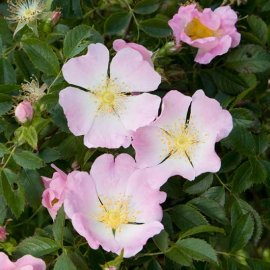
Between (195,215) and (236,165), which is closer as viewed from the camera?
(195,215)

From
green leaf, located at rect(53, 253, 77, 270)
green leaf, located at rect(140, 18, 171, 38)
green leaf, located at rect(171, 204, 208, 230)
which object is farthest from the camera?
green leaf, located at rect(140, 18, 171, 38)

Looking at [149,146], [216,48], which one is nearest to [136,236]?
[149,146]

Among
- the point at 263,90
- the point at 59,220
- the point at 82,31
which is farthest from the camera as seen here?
the point at 263,90

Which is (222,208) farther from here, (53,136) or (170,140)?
(53,136)

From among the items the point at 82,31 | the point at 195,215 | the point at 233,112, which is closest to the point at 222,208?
the point at 195,215

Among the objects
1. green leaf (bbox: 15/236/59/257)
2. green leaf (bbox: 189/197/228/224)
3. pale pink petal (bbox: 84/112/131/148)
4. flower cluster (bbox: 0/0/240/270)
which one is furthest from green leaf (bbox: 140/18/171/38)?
green leaf (bbox: 15/236/59/257)

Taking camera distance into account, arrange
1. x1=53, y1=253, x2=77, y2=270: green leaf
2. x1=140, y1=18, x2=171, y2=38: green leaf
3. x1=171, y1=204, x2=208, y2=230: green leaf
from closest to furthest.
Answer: x1=53, y1=253, x2=77, y2=270: green leaf → x1=171, y1=204, x2=208, y2=230: green leaf → x1=140, y1=18, x2=171, y2=38: green leaf

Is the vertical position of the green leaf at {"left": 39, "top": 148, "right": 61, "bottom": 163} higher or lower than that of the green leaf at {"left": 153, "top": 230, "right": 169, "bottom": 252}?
higher

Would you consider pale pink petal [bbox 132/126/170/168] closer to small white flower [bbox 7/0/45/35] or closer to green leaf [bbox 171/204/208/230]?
green leaf [bbox 171/204/208/230]
